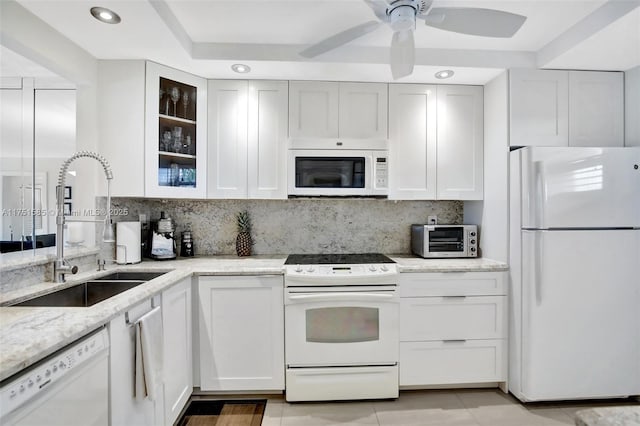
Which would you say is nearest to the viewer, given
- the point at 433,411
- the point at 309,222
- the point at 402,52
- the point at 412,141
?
the point at 402,52

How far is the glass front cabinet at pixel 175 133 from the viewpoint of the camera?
226cm

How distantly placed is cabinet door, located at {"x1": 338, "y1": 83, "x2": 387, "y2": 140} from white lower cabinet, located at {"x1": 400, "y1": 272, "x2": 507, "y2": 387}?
113 cm

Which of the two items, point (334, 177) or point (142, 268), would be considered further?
point (334, 177)

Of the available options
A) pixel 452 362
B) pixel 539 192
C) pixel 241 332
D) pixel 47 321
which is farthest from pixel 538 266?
pixel 47 321

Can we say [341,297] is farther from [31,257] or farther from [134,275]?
[31,257]

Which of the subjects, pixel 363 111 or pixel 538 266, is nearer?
pixel 538 266

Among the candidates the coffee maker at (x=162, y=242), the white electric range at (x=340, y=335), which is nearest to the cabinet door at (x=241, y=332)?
the white electric range at (x=340, y=335)

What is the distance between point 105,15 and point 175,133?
835 millimetres

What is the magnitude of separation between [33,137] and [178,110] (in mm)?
894

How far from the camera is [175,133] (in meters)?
2.43

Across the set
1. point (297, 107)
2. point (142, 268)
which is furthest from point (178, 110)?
point (142, 268)

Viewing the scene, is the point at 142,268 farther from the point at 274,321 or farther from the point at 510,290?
the point at 510,290

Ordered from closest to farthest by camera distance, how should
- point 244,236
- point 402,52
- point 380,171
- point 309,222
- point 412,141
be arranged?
point 402,52 → point 380,171 → point 412,141 → point 244,236 → point 309,222

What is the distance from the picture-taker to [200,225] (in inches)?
112
